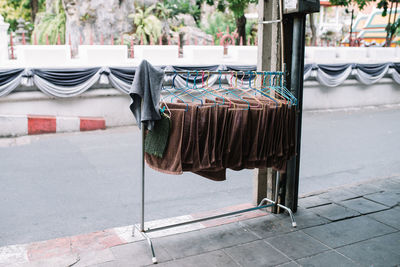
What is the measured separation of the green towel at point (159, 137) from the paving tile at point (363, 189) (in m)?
2.84

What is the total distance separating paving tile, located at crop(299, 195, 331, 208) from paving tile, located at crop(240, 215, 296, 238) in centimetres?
48

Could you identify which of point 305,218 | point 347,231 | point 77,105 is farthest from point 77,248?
point 77,105

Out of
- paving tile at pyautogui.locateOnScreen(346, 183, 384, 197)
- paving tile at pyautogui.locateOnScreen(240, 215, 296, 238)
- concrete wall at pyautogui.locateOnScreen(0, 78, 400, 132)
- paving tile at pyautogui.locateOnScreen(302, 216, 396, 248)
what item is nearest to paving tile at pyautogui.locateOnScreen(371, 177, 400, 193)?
paving tile at pyautogui.locateOnScreen(346, 183, 384, 197)

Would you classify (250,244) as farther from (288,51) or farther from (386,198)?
(386,198)

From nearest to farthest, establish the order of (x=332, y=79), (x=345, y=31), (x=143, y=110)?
1. (x=143, y=110)
2. (x=332, y=79)
3. (x=345, y=31)

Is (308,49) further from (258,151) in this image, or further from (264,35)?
(258,151)

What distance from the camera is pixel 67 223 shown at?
4535 mm

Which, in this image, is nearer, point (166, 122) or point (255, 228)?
point (166, 122)

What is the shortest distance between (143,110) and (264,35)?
5.72ft

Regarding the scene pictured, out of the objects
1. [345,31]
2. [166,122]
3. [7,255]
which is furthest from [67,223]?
[345,31]

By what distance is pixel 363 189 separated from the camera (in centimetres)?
531

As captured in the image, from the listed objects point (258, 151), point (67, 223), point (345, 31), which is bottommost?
point (67, 223)

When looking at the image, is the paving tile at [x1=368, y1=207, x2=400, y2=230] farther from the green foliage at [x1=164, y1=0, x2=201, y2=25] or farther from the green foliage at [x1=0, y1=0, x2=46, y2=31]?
the green foliage at [x1=0, y1=0, x2=46, y2=31]

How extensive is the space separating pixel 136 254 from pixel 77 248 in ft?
1.84
